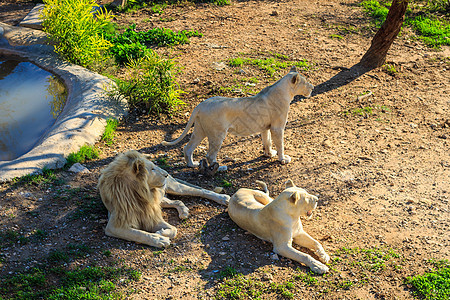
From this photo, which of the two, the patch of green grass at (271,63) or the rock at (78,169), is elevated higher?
the patch of green grass at (271,63)

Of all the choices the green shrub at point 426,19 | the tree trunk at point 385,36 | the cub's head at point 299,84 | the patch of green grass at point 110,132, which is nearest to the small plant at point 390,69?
the tree trunk at point 385,36

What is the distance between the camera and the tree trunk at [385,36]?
421 inches

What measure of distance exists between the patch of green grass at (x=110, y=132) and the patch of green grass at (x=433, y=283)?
511cm

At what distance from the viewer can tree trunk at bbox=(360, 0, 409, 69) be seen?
1069 cm

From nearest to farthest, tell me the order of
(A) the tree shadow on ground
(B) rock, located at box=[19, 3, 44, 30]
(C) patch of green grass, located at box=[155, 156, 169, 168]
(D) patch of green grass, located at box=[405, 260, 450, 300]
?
(D) patch of green grass, located at box=[405, 260, 450, 300] < (C) patch of green grass, located at box=[155, 156, 169, 168] < (A) the tree shadow on ground < (B) rock, located at box=[19, 3, 44, 30]

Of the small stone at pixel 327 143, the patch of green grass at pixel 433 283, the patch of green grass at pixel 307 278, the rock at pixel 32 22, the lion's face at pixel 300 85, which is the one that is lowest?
the patch of green grass at pixel 307 278

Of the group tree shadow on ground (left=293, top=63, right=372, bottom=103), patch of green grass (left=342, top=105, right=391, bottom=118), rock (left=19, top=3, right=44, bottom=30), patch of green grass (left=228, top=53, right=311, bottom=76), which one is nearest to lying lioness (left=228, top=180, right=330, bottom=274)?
patch of green grass (left=342, top=105, right=391, bottom=118)

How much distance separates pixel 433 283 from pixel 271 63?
6.86 m

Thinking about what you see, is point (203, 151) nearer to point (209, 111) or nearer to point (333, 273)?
point (209, 111)

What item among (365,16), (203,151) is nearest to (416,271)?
(203,151)

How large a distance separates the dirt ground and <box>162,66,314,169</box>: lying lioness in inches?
19.9

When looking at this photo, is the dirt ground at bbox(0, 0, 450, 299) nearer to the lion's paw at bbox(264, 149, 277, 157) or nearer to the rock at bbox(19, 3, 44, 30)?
the lion's paw at bbox(264, 149, 277, 157)

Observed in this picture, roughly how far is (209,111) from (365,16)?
29.4 ft

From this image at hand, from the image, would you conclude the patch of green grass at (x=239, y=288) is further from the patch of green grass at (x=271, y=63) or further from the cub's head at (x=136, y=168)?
the patch of green grass at (x=271, y=63)
